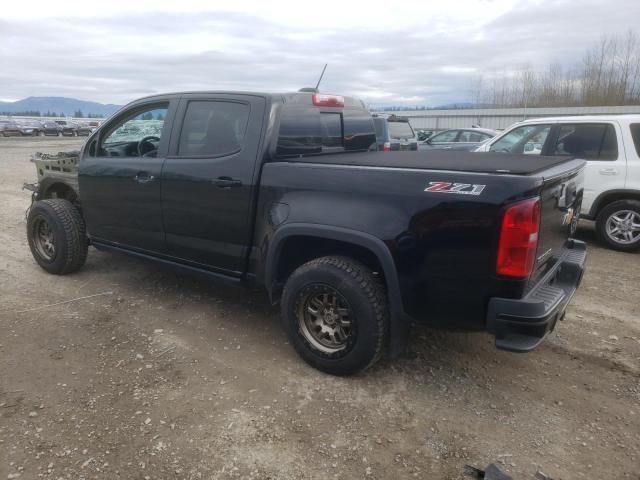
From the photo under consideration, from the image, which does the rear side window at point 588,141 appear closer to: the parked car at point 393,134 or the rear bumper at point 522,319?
the parked car at point 393,134

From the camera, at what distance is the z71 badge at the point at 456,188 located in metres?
2.62

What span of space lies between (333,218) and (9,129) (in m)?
44.9

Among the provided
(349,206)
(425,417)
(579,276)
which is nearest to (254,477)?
Result: (425,417)

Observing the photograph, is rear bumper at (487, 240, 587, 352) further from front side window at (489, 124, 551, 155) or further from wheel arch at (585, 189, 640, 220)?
front side window at (489, 124, 551, 155)

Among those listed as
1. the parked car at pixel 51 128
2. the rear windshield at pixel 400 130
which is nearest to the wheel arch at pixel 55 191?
the rear windshield at pixel 400 130

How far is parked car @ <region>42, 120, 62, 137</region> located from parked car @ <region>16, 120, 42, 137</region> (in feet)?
1.54

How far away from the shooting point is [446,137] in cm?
1515

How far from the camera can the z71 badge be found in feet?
8.61

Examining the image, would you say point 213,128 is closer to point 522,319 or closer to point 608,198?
point 522,319

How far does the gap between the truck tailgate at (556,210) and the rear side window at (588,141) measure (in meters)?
3.30

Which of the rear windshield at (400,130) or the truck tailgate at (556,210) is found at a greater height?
the rear windshield at (400,130)

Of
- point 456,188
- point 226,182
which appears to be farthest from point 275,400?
point 456,188

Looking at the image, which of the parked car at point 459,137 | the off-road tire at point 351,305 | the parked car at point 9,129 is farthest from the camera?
the parked car at point 9,129

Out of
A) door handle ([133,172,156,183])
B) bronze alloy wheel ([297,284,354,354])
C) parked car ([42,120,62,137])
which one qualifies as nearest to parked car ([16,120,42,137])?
parked car ([42,120,62,137])
